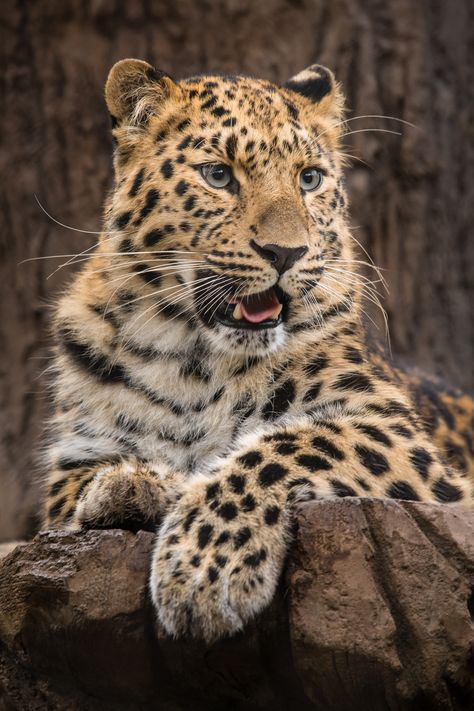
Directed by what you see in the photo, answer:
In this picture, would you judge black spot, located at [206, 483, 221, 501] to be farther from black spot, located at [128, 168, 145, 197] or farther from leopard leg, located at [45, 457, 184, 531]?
black spot, located at [128, 168, 145, 197]

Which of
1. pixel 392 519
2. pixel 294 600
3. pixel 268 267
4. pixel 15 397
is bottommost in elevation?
pixel 15 397

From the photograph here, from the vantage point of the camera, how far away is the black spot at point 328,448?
14.2 ft

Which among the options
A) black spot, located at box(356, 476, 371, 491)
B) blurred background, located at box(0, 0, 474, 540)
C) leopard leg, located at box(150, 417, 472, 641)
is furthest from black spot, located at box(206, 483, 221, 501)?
blurred background, located at box(0, 0, 474, 540)

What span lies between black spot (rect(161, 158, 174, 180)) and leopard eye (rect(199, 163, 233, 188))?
16 centimetres

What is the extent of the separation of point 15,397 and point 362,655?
542 cm

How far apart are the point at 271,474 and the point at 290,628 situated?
595mm

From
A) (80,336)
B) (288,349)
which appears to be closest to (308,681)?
(288,349)

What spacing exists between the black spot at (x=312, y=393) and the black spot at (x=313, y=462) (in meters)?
0.77

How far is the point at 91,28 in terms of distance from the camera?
27.2 feet

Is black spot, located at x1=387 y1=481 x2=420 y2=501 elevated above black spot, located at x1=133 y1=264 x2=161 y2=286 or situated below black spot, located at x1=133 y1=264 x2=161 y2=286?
below

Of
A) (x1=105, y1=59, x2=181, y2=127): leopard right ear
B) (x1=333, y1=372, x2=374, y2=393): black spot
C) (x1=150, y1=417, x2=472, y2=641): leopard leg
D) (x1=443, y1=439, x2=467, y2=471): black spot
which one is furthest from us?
(x1=443, y1=439, x2=467, y2=471): black spot

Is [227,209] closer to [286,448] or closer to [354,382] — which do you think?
[354,382]

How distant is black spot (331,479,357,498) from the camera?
4.15 m

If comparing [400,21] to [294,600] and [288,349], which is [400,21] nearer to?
[288,349]
